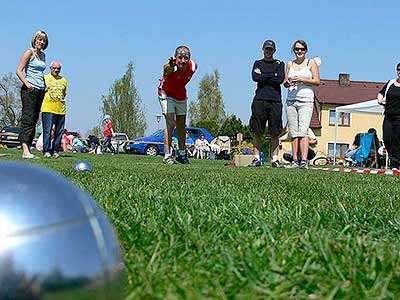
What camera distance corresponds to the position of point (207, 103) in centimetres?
7144

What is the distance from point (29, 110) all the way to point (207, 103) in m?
61.6

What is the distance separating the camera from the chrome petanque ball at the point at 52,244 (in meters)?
1.34

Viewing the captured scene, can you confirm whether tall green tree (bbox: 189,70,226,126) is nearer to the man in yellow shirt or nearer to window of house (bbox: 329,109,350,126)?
window of house (bbox: 329,109,350,126)

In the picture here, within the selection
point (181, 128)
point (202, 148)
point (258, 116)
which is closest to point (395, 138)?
point (258, 116)

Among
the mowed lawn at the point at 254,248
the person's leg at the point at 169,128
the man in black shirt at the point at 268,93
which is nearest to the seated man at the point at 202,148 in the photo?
the man in black shirt at the point at 268,93

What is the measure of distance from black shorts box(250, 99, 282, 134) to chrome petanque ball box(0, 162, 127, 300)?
949cm

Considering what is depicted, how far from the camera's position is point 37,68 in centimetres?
1022

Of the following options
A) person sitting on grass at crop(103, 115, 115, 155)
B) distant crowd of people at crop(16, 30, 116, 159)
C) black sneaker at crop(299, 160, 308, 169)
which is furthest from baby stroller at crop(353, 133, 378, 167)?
distant crowd of people at crop(16, 30, 116, 159)

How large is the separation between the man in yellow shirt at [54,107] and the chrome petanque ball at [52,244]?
989 cm

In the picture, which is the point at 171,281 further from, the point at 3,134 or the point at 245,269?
the point at 3,134

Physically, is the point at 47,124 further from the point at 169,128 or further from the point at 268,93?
the point at 268,93

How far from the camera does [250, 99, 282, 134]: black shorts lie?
1101 centimetres

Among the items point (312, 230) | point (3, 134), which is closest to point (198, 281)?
point (312, 230)

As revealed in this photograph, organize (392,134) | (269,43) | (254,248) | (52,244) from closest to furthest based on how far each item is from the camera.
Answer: (52,244), (254,248), (269,43), (392,134)
